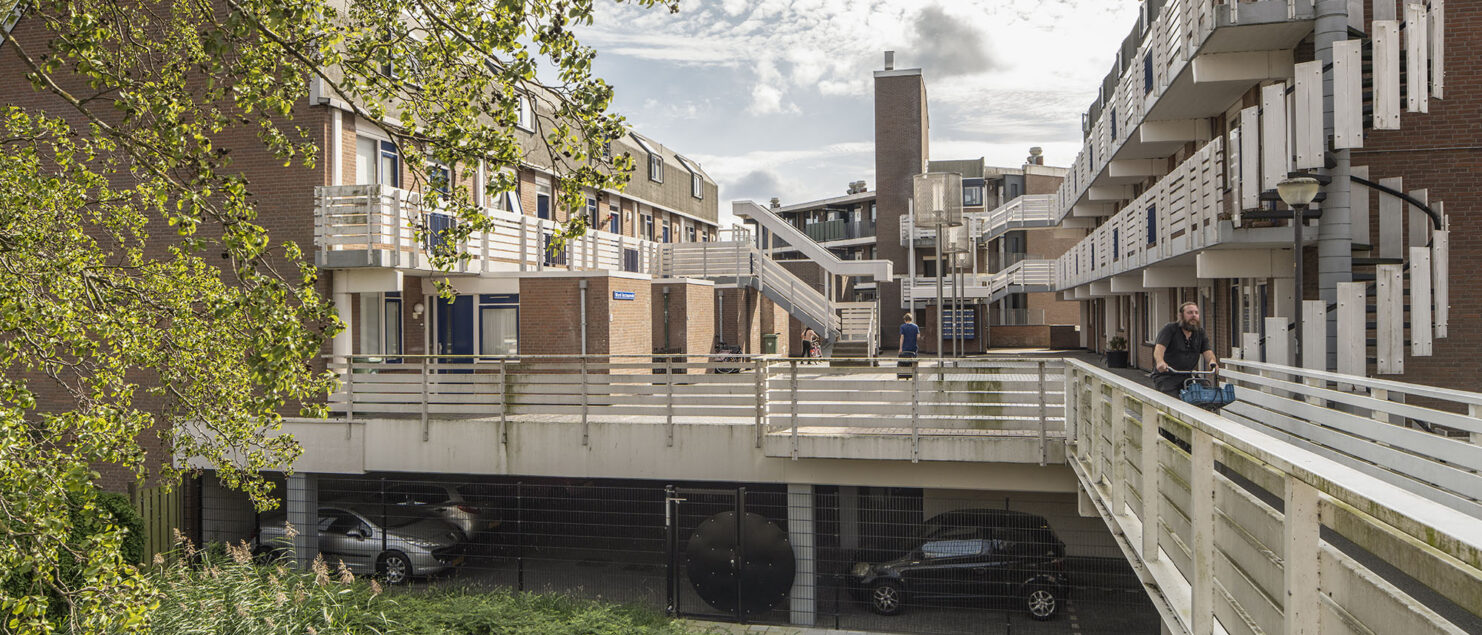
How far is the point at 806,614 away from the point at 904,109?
39401mm

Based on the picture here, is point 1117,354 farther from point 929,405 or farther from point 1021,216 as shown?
point 1021,216

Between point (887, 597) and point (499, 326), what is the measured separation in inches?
400

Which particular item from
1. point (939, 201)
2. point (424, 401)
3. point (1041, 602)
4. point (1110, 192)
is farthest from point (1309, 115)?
point (1110, 192)

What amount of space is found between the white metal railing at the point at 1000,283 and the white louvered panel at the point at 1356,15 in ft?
86.5

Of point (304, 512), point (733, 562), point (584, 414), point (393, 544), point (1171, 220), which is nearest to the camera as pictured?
point (733, 562)

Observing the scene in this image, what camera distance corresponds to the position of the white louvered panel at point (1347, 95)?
1077cm

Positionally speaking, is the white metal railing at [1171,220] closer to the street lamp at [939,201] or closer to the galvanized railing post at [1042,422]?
the street lamp at [939,201]

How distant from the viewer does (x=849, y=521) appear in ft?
41.4

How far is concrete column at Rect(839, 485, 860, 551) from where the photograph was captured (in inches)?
494

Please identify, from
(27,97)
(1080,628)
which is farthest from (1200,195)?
(27,97)

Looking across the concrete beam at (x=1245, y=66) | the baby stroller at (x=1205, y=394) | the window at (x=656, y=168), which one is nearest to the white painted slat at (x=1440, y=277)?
the concrete beam at (x=1245, y=66)

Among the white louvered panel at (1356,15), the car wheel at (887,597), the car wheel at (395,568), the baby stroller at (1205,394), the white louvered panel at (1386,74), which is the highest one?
the white louvered panel at (1356,15)

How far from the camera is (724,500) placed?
12672 mm

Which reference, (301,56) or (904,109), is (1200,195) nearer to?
(301,56)
